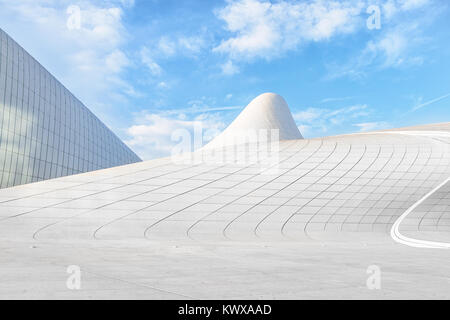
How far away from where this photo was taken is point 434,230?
20.4m

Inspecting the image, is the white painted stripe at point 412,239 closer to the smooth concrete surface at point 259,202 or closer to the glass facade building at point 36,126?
the smooth concrete surface at point 259,202

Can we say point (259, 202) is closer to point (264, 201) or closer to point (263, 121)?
point (264, 201)

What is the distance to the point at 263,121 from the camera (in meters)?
69.8

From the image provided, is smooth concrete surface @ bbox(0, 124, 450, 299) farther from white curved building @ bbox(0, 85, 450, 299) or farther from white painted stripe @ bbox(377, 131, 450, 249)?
white painted stripe @ bbox(377, 131, 450, 249)

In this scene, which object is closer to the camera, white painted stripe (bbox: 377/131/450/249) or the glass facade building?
white painted stripe (bbox: 377/131/450/249)

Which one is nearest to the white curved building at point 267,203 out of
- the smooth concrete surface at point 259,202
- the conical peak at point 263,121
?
the smooth concrete surface at point 259,202

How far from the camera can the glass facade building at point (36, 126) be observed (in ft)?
101

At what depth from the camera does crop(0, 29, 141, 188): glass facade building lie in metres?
30.8

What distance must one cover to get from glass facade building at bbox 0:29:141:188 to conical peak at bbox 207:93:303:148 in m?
27.7

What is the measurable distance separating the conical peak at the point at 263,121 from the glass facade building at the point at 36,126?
27685 millimetres

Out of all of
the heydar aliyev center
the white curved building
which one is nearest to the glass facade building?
the heydar aliyev center

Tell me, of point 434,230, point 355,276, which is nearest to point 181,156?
point 434,230

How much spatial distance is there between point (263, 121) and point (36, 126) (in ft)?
141
